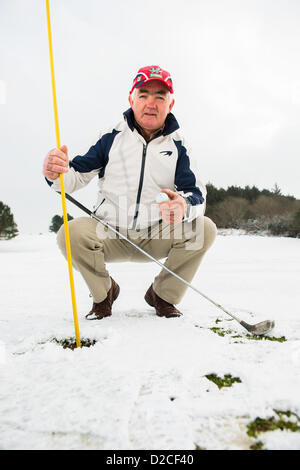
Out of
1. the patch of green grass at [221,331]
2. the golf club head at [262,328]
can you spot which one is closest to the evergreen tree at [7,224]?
the patch of green grass at [221,331]

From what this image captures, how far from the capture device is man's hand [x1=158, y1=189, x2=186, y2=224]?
179cm

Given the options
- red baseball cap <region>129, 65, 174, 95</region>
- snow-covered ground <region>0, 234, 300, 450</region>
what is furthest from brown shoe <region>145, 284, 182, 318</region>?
red baseball cap <region>129, 65, 174, 95</region>

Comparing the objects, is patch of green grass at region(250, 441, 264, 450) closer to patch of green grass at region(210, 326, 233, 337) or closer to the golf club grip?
patch of green grass at region(210, 326, 233, 337)

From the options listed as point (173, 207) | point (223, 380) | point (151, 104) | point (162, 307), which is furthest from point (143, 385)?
point (151, 104)

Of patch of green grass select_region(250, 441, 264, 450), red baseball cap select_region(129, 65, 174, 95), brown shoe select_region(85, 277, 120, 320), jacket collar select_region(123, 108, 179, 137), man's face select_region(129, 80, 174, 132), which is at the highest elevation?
red baseball cap select_region(129, 65, 174, 95)

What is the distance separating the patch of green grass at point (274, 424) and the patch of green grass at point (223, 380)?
20 centimetres

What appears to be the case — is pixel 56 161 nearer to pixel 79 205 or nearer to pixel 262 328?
pixel 79 205

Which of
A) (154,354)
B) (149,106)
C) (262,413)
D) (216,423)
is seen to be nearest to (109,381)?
(154,354)

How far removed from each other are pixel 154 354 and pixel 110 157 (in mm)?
1525

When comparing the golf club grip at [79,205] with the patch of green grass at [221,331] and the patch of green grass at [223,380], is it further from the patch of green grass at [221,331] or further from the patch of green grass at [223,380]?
the patch of green grass at [223,380]

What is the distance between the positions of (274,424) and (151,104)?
2070 mm

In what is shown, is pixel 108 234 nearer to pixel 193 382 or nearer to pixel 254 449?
pixel 193 382

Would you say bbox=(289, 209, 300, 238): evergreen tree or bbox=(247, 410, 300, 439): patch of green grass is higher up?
bbox=(247, 410, 300, 439): patch of green grass

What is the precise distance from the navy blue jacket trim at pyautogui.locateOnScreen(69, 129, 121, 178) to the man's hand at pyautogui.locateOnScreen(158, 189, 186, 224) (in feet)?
2.48
